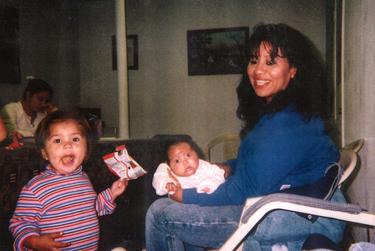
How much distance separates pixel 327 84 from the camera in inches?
94.3

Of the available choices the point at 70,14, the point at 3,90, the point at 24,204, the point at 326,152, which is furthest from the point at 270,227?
the point at 70,14

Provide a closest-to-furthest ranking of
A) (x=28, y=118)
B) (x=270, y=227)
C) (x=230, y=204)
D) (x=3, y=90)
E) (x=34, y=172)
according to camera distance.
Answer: (x=270, y=227)
(x=230, y=204)
(x=34, y=172)
(x=28, y=118)
(x=3, y=90)

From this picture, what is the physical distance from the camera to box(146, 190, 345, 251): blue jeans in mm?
886

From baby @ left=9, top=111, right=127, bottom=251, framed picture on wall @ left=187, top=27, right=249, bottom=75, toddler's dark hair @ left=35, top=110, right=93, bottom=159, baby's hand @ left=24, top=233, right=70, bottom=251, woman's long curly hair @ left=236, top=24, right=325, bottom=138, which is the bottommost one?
baby's hand @ left=24, top=233, right=70, bottom=251

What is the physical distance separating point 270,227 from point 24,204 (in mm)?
672

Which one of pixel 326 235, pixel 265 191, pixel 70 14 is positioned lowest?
pixel 326 235

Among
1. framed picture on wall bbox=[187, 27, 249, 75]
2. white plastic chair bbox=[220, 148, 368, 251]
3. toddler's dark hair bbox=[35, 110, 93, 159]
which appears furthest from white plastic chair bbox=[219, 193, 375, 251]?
framed picture on wall bbox=[187, 27, 249, 75]

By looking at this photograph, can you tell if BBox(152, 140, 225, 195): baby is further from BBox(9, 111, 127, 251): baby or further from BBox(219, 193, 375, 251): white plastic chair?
BBox(219, 193, 375, 251): white plastic chair

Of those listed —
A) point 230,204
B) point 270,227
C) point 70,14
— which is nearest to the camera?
point 270,227

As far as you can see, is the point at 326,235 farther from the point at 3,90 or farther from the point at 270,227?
the point at 3,90

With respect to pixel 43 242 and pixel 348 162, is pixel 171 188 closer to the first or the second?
pixel 43 242

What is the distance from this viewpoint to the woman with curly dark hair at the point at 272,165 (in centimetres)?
88

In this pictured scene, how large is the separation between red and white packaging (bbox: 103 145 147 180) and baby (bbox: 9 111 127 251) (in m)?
0.10

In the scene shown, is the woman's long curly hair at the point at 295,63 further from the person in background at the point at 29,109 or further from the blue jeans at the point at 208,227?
the person in background at the point at 29,109
